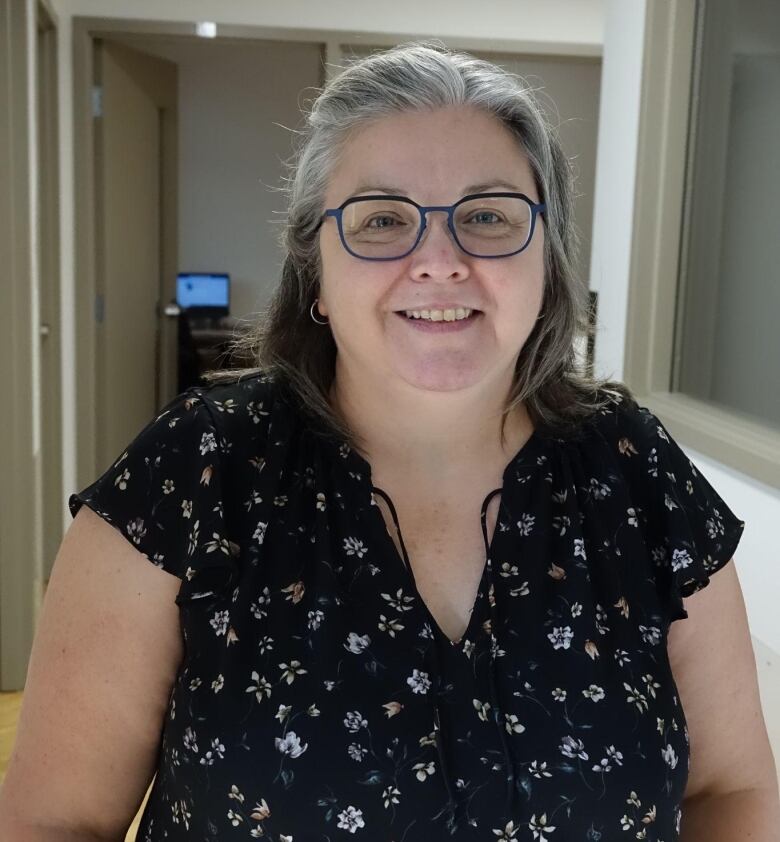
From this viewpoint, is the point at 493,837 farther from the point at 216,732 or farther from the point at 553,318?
the point at 553,318

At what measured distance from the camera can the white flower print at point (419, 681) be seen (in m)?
1.08

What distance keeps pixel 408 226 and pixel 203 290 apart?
5717mm

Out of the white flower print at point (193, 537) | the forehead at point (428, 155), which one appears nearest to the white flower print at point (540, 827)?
the white flower print at point (193, 537)

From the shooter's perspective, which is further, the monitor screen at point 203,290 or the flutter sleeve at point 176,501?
the monitor screen at point 203,290

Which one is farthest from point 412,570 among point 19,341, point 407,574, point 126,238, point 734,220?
point 126,238

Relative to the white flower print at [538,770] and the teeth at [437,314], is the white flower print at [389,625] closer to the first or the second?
the white flower print at [538,770]

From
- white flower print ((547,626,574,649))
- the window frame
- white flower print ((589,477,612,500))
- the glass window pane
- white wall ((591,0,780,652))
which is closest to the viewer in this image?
white flower print ((547,626,574,649))

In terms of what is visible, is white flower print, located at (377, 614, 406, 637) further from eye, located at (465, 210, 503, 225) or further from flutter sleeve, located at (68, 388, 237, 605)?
eye, located at (465, 210, 503, 225)

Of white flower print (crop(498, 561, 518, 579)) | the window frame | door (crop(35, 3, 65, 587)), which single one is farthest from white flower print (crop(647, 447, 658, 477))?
door (crop(35, 3, 65, 587))

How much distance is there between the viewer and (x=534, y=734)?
1079 mm

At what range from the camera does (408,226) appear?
116 centimetres

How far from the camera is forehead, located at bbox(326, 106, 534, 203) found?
45.4 inches

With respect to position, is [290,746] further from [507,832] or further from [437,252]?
[437,252]

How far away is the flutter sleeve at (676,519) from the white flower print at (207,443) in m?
0.51
